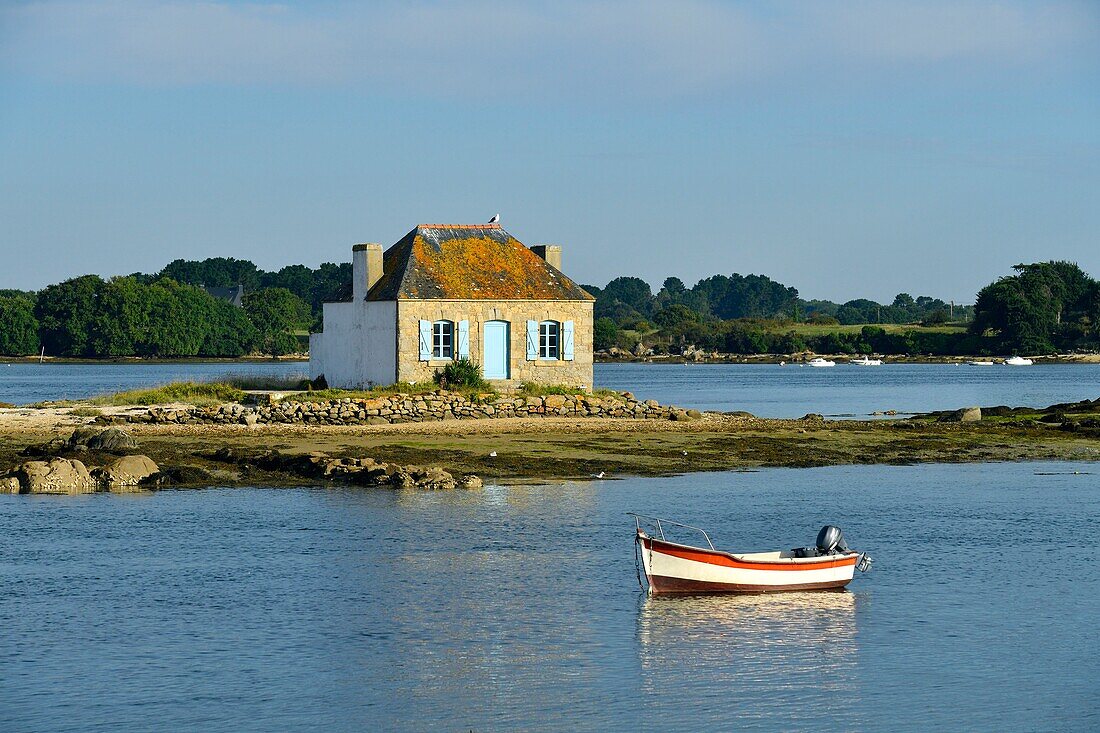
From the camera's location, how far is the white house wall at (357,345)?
45.1 meters

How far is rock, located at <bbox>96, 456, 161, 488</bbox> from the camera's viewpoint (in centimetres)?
2997

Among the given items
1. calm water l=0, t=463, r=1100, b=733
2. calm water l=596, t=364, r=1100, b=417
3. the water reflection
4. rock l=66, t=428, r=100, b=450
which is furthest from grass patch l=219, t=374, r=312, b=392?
the water reflection

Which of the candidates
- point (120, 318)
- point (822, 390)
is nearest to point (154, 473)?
point (822, 390)

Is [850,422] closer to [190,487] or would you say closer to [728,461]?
[728,461]

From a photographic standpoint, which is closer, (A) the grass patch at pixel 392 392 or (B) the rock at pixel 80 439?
(B) the rock at pixel 80 439

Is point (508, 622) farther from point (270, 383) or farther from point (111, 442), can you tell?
point (270, 383)

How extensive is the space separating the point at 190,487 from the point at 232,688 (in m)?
15.6

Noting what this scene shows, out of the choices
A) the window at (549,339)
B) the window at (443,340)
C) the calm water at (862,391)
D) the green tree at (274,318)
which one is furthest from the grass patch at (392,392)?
the green tree at (274,318)

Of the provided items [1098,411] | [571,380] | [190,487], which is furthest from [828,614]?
[1098,411]

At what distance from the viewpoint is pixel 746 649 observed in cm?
1684

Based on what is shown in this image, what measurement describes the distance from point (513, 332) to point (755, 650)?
29639mm

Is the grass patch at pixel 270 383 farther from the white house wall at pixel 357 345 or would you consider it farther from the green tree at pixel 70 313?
the green tree at pixel 70 313

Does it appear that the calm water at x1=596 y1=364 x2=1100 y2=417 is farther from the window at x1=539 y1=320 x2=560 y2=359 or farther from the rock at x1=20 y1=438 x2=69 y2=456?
the rock at x1=20 y1=438 x2=69 y2=456

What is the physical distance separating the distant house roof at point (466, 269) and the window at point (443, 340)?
35.1 inches
